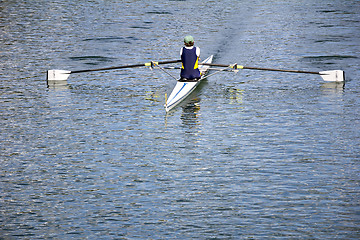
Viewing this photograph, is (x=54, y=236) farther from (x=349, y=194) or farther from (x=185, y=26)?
(x=185, y=26)

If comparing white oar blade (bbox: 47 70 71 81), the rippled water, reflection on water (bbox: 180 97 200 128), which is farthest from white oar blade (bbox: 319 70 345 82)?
white oar blade (bbox: 47 70 71 81)

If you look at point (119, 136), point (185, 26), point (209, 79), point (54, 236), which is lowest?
point (54, 236)

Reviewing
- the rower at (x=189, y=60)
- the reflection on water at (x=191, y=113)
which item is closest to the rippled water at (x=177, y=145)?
the reflection on water at (x=191, y=113)

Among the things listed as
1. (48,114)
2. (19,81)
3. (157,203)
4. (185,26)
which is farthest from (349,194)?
(185,26)

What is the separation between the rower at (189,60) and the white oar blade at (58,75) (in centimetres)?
561

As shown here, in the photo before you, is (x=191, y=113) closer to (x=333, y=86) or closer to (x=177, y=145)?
(x=177, y=145)

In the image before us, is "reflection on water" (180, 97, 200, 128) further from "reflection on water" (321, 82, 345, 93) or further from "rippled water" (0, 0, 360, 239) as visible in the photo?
"reflection on water" (321, 82, 345, 93)

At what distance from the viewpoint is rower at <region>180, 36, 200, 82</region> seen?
81.9 ft

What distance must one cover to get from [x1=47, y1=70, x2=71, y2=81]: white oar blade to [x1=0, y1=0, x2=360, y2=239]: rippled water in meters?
0.44

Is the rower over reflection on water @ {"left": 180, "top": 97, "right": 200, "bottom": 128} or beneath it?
over

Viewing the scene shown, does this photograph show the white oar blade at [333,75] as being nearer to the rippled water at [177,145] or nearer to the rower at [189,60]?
the rippled water at [177,145]

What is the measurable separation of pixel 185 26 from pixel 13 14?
15224 mm

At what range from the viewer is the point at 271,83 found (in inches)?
1077

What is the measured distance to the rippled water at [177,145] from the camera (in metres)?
13.8
